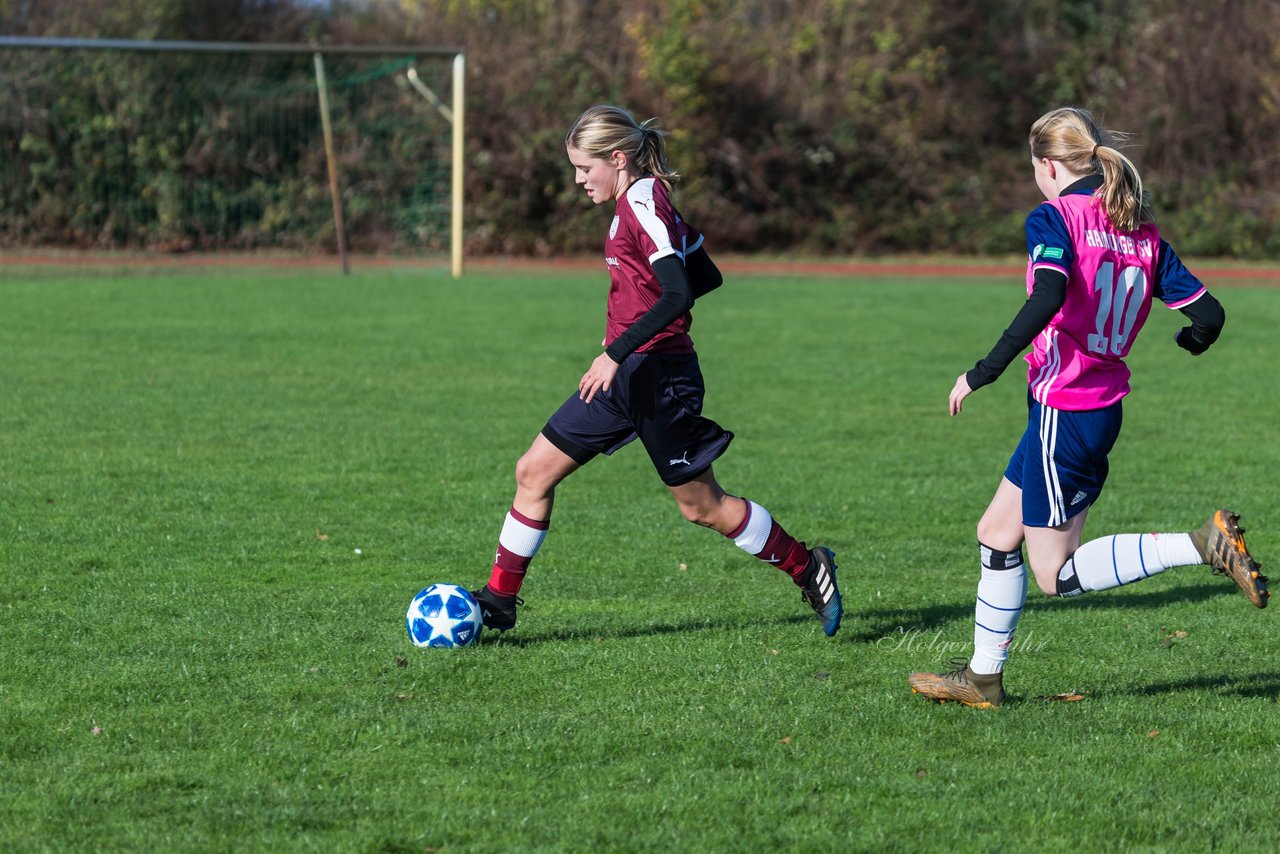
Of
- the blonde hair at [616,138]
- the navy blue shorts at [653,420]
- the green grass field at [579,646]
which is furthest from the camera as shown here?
the navy blue shorts at [653,420]

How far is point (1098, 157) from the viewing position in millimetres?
4516

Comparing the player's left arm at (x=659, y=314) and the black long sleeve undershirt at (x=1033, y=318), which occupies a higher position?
the black long sleeve undershirt at (x=1033, y=318)

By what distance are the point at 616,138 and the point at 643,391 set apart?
83cm

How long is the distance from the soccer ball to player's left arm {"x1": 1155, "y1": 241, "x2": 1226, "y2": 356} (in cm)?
243

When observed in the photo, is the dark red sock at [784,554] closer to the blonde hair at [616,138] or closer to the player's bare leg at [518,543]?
the player's bare leg at [518,543]

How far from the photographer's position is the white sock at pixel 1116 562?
4.74 m

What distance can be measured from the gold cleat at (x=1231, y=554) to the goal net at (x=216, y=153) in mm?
19159

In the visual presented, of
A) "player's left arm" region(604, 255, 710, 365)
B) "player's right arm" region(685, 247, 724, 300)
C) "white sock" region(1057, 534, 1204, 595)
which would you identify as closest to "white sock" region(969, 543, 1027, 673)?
"white sock" region(1057, 534, 1204, 595)

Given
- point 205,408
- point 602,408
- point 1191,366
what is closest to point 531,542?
point 602,408

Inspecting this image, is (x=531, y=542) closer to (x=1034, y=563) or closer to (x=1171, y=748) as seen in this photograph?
(x=1034, y=563)

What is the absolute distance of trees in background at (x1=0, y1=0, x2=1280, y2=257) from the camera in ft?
97.9

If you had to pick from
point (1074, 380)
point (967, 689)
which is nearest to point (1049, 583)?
point (967, 689)

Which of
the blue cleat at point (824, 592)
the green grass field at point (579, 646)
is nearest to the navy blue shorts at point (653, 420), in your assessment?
the blue cleat at point (824, 592)

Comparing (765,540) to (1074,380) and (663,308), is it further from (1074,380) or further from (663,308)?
(1074,380)
